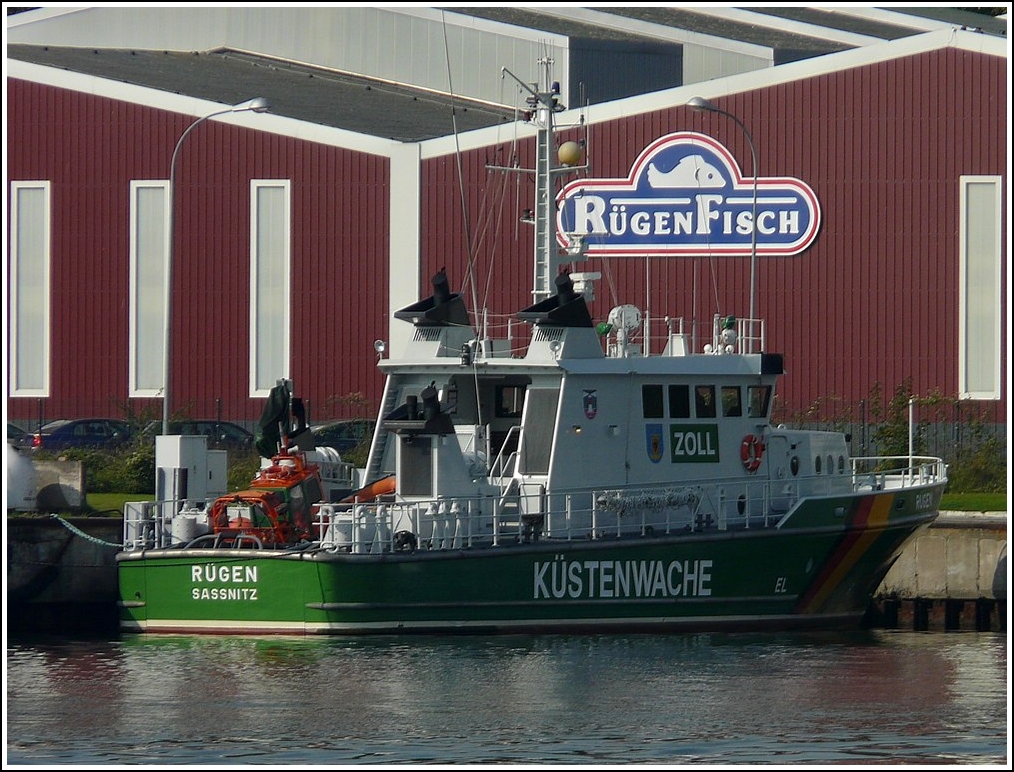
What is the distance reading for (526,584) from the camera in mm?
22719

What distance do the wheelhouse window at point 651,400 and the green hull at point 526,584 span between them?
1.78 metres

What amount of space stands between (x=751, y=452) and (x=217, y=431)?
56.2ft

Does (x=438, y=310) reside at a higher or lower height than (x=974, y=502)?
higher

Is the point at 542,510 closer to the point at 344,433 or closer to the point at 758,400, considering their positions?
the point at 758,400

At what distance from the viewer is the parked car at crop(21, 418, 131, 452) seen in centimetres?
3858

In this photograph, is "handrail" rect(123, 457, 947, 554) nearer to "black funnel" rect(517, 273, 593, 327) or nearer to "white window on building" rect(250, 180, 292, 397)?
"black funnel" rect(517, 273, 593, 327)

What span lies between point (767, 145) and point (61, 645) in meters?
20.8

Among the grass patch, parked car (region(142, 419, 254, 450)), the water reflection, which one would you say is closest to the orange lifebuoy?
the water reflection

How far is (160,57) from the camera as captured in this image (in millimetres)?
50750

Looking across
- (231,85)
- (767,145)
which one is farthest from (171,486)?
(231,85)

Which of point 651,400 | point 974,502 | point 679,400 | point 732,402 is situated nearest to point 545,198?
point 651,400

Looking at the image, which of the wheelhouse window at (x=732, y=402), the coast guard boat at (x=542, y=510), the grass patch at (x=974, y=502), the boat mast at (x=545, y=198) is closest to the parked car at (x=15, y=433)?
the coast guard boat at (x=542, y=510)

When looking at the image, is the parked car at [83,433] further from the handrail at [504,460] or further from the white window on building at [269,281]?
the handrail at [504,460]

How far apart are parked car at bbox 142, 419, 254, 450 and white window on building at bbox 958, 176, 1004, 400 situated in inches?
579
